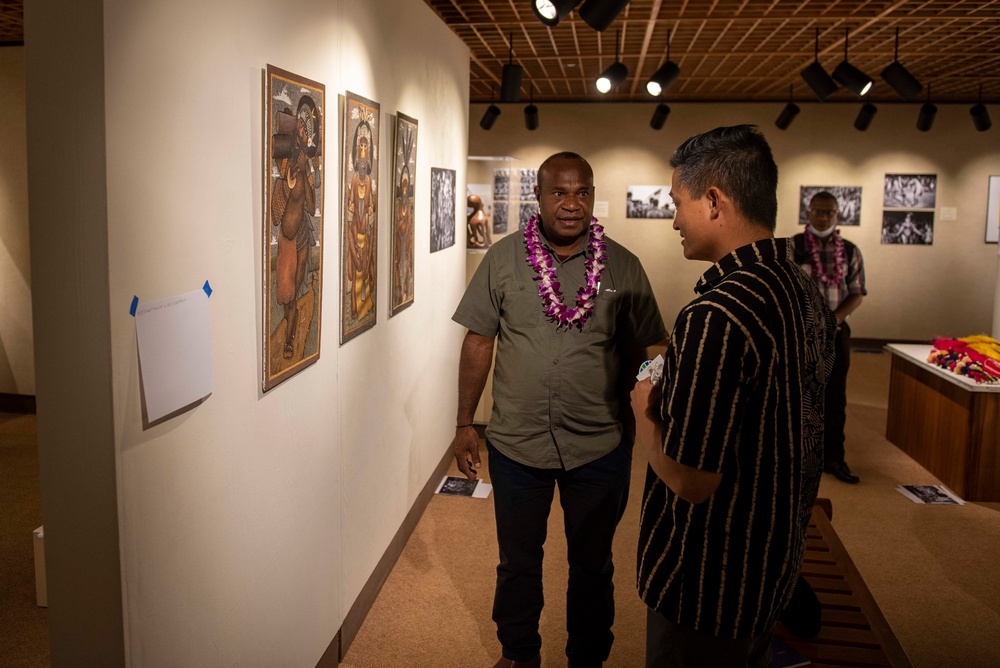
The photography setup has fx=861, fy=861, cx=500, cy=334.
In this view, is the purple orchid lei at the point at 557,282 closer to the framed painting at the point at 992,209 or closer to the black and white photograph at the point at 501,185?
the black and white photograph at the point at 501,185

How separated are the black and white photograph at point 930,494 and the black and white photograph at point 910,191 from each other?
6.68 m

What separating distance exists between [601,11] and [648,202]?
7.58 metres

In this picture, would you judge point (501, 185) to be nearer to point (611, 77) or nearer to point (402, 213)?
point (611, 77)

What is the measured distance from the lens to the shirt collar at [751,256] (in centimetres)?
167

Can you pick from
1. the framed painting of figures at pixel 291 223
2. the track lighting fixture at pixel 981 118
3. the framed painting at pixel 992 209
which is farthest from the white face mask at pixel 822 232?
the framed painting at pixel 992 209

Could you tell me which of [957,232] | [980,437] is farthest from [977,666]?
[957,232]

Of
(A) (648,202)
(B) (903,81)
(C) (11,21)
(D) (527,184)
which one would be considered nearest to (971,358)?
(B) (903,81)

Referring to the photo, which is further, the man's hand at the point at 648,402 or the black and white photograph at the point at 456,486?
the black and white photograph at the point at 456,486

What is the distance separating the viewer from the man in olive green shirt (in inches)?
114

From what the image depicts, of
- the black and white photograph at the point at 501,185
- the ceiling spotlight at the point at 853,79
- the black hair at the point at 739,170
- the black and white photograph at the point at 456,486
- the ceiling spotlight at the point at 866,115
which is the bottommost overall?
the black and white photograph at the point at 456,486

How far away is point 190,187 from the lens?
189 centimetres

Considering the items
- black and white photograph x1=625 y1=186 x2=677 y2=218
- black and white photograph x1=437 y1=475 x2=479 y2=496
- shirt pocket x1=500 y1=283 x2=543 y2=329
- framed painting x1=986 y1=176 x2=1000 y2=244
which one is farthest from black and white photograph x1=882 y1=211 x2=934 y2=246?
shirt pocket x1=500 y1=283 x2=543 y2=329

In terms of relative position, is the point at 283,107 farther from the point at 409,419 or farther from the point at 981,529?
the point at 981,529

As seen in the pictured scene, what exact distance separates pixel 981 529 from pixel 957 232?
7.64 metres
